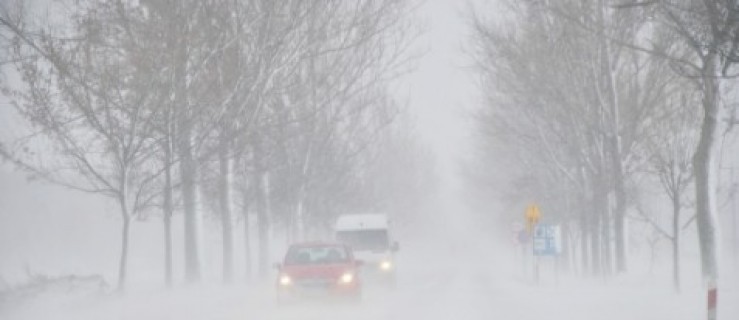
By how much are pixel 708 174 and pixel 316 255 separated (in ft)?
29.3

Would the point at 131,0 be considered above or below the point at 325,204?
above

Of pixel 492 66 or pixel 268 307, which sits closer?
pixel 268 307

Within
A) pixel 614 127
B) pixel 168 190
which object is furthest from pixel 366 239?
pixel 168 190

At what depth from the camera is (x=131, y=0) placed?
23766 mm

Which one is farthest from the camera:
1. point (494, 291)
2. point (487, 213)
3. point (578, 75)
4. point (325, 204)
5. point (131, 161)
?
point (487, 213)

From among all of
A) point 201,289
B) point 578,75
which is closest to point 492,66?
point 578,75

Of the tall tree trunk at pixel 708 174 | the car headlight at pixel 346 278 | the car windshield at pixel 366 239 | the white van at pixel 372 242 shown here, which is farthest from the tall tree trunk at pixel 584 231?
the car headlight at pixel 346 278

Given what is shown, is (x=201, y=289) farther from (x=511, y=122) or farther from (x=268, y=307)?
(x=511, y=122)

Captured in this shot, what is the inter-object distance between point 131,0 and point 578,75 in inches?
596

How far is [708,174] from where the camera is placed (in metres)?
21.7

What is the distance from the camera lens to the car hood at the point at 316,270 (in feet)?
75.7

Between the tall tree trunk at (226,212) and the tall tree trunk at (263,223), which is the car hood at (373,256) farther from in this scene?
the tall tree trunk at (263,223)

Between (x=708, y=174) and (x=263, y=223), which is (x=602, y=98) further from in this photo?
(x=263, y=223)

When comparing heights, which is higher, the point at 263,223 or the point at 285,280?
the point at 263,223
